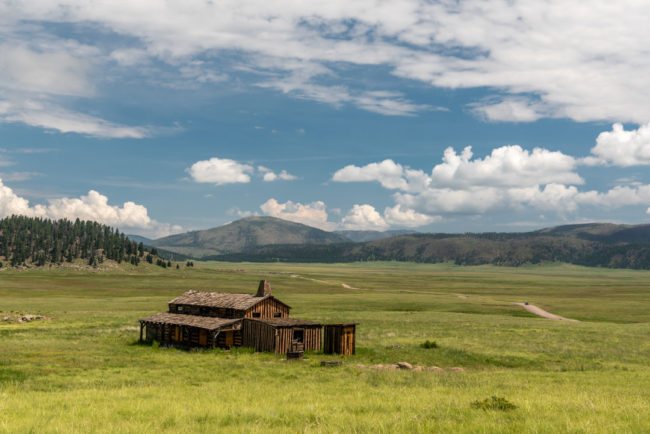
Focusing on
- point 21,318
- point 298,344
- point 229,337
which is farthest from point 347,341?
point 21,318

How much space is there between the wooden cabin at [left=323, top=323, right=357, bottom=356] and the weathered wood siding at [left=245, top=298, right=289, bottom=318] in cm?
938

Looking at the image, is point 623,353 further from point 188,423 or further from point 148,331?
point 148,331

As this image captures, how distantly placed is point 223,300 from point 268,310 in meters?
5.01

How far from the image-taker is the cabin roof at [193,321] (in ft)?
150

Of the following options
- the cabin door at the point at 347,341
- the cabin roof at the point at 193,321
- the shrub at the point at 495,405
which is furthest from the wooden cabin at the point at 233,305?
the shrub at the point at 495,405

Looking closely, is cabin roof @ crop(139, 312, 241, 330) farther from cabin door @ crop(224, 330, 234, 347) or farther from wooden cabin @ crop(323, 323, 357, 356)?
wooden cabin @ crop(323, 323, 357, 356)

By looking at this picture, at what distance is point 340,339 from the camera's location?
42.0m

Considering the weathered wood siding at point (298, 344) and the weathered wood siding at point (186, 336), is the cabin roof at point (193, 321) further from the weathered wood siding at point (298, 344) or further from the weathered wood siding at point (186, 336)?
the weathered wood siding at point (298, 344)

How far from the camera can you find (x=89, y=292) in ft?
419

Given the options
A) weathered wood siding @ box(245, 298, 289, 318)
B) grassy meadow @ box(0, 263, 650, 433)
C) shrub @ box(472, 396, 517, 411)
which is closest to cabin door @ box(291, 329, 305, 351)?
grassy meadow @ box(0, 263, 650, 433)

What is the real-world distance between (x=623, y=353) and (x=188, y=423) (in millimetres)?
40363

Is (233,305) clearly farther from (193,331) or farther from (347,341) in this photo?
(347,341)

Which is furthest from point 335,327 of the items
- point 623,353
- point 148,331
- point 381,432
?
point 381,432

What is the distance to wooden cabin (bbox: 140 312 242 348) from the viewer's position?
45.9 metres
